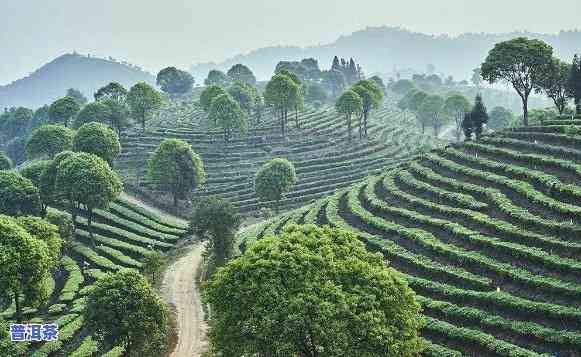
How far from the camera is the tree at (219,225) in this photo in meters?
57.9

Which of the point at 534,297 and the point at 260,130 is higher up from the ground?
the point at 260,130

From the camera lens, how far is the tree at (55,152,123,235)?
208ft

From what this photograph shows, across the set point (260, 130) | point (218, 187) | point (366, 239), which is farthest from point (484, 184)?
point (260, 130)

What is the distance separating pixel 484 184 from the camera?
172 feet

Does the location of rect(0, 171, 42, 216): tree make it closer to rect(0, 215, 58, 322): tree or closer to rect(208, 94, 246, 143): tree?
rect(0, 215, 58, 322): tree

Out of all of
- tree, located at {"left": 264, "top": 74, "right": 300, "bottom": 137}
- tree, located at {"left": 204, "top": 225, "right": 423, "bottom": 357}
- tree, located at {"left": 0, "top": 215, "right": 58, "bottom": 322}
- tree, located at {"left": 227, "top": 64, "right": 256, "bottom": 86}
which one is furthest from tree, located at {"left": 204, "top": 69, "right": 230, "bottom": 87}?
tree, located at {"left": 204, "top": 225, "right": 423, "bottom": 357}

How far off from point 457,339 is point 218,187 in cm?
6484

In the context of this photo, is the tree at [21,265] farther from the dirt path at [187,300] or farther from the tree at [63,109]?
the tree at [63,109]

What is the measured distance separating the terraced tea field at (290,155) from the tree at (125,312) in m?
47.2

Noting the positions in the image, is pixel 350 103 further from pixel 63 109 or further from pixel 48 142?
pixel 63 109

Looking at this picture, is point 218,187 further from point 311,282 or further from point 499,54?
point 311,282

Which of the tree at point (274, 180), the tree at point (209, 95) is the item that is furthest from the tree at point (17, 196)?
the tree at point (209, 95)

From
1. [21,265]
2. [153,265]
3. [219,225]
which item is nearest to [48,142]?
[153,265]

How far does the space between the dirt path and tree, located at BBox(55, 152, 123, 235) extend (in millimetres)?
12367
